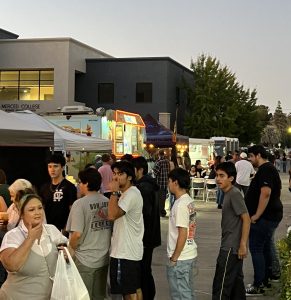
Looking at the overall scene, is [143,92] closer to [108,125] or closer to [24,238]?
[108,125]

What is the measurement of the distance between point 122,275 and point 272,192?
262 cm

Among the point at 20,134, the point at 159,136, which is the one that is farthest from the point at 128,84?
the point at 20,134

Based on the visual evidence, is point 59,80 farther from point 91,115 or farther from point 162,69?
point 91,115

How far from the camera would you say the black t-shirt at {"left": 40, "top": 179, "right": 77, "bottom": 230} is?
5.71 metres

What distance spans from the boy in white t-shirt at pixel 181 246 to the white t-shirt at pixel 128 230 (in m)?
0.34

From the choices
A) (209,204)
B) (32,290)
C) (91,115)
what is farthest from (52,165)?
(209,204)

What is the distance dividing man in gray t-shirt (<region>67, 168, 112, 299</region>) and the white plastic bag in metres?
1.26

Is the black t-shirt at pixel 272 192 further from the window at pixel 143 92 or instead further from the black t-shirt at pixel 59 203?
the window at pixel 143 92

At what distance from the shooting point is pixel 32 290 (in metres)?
3.50

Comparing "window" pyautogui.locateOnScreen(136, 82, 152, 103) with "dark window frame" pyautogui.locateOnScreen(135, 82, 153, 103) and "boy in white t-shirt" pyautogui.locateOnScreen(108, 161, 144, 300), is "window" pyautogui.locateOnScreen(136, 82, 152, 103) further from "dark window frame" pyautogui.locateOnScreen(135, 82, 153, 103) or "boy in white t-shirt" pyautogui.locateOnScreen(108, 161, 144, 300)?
"boy in white t-shirt" pyautogui.locateOnScreen(108, 161, 144, 300)

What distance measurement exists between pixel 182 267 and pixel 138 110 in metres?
30.8

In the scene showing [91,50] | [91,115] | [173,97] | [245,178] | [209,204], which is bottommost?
[209,204]

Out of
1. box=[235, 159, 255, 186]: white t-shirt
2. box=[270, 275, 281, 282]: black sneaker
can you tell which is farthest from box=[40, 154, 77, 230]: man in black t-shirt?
box=[235, 159, 255, 186]: white t-shirt

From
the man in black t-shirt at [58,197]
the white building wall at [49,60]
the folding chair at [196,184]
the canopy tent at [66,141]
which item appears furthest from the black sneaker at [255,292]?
the white building wall at [49,60]
